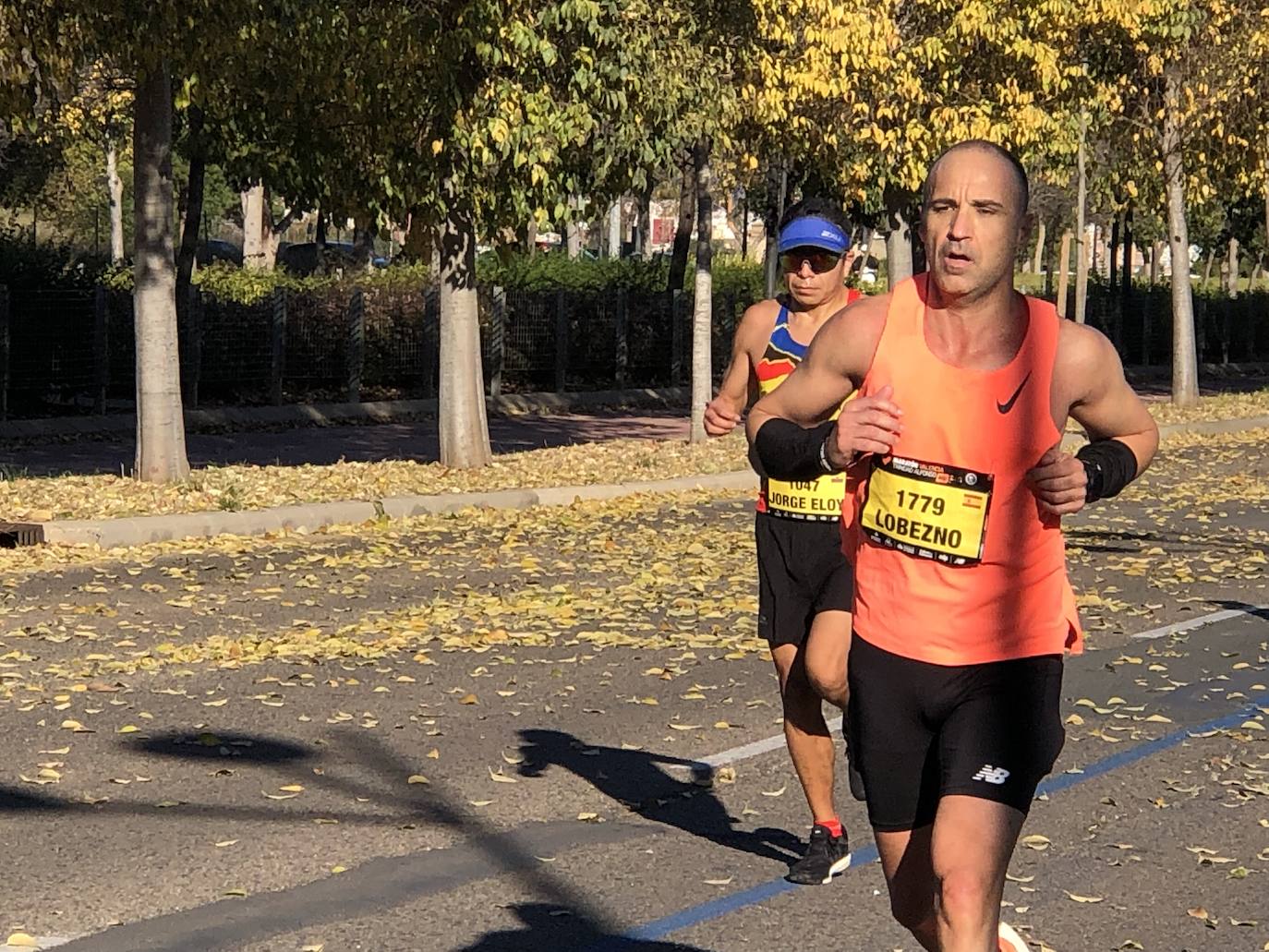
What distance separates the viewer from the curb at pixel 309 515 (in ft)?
47.1

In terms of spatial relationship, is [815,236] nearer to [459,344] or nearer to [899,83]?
[459,344]

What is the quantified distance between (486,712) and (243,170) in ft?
44.0

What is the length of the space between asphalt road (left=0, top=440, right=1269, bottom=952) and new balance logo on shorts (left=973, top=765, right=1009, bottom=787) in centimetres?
173

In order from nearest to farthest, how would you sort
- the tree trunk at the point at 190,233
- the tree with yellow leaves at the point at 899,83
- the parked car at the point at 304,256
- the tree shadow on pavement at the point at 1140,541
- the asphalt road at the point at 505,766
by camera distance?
the asphalt road at the point at 505,766, the tree shadow on pavement at the point at 1140,541, the tree with yellow leaves at the point at 899,83, the tree trunk at the point at 190,233, the parked car at the point at 304,256

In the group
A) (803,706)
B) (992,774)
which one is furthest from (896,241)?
(992,774)

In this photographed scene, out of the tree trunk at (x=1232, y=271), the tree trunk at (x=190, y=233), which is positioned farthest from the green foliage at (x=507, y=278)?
the tree trunk at (x=1232, y=271)

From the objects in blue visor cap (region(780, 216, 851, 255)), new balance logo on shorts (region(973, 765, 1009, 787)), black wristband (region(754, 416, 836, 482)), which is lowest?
new balance logo on shorts (region(973, 765, 1009, 787))

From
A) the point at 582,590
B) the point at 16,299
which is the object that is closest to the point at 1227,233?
the point at 16,299

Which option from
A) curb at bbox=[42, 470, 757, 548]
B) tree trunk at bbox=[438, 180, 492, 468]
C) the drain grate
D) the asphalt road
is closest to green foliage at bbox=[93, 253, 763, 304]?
tree trunk at bbox=[438, 180, 492, 468]

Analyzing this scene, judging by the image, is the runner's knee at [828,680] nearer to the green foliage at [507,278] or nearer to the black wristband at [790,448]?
the black wristband at [790,448]

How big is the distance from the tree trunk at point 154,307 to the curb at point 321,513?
1.66 metres

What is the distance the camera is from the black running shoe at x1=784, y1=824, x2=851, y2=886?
6332 millimetres

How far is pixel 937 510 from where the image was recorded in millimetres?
4195

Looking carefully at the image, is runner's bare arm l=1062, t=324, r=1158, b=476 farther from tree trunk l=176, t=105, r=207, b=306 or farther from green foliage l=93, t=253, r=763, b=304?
tree trunk l=176, t=105, r=207, b=306
